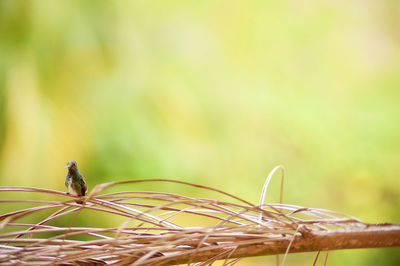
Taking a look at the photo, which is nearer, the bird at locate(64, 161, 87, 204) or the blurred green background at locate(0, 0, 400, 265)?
the bird at locate(64, 161, 87, 204)

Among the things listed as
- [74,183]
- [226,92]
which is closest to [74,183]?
[74,183]

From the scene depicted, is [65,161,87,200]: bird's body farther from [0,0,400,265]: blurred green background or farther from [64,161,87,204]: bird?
[0,0,400,265]: blurred green background

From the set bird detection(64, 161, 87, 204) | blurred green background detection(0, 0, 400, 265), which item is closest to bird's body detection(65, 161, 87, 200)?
bird detection(64, 161, 87, 204)

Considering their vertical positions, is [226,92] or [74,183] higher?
[226,92]

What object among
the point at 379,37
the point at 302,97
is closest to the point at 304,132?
the point at 302,97

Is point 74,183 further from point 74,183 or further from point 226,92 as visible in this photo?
point 226,92

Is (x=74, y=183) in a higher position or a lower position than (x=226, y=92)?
lower

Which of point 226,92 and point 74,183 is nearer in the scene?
point 74,183

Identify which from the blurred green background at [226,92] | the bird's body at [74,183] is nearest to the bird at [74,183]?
the bird's body at [74,183]

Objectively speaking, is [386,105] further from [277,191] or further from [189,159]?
[189,159]
